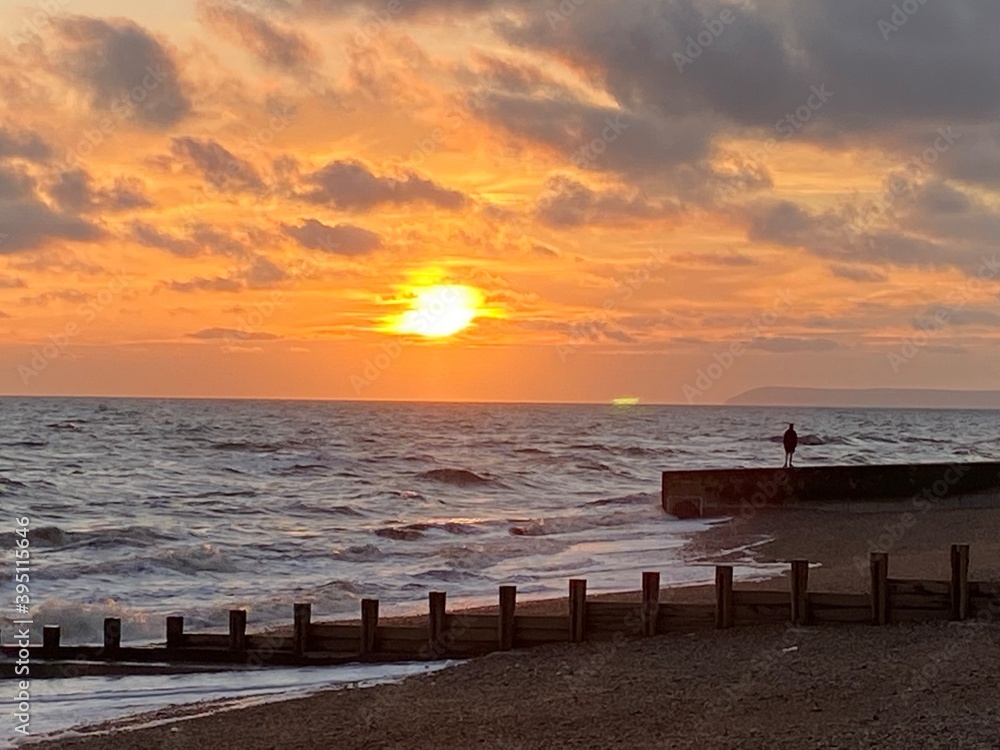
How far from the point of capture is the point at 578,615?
49.5 ft

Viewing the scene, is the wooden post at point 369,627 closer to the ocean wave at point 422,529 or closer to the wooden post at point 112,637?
the wooden post at point 112,637

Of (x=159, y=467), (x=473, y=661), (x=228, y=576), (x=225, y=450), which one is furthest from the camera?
(x=225, y=450)

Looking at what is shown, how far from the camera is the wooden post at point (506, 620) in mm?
15078

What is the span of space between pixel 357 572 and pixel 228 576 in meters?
2.70

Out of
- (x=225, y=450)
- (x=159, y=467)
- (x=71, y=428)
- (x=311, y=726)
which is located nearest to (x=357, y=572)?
(x=311, y=726)

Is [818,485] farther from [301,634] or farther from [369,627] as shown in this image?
[301,634]

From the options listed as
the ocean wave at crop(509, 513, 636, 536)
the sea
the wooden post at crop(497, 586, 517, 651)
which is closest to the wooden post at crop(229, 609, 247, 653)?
the sea

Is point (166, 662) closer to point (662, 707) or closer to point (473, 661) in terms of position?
point (473, 661)

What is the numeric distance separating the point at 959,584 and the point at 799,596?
1.79m

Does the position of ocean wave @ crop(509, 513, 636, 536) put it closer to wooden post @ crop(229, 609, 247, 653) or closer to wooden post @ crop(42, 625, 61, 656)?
wooden post @ crop(229, 609, 247, 653)

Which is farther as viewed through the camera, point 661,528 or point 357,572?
point 661,528

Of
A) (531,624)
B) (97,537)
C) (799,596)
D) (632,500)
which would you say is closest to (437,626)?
(531,624)

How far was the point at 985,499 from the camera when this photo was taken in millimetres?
37906

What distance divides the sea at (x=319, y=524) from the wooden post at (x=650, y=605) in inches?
214
